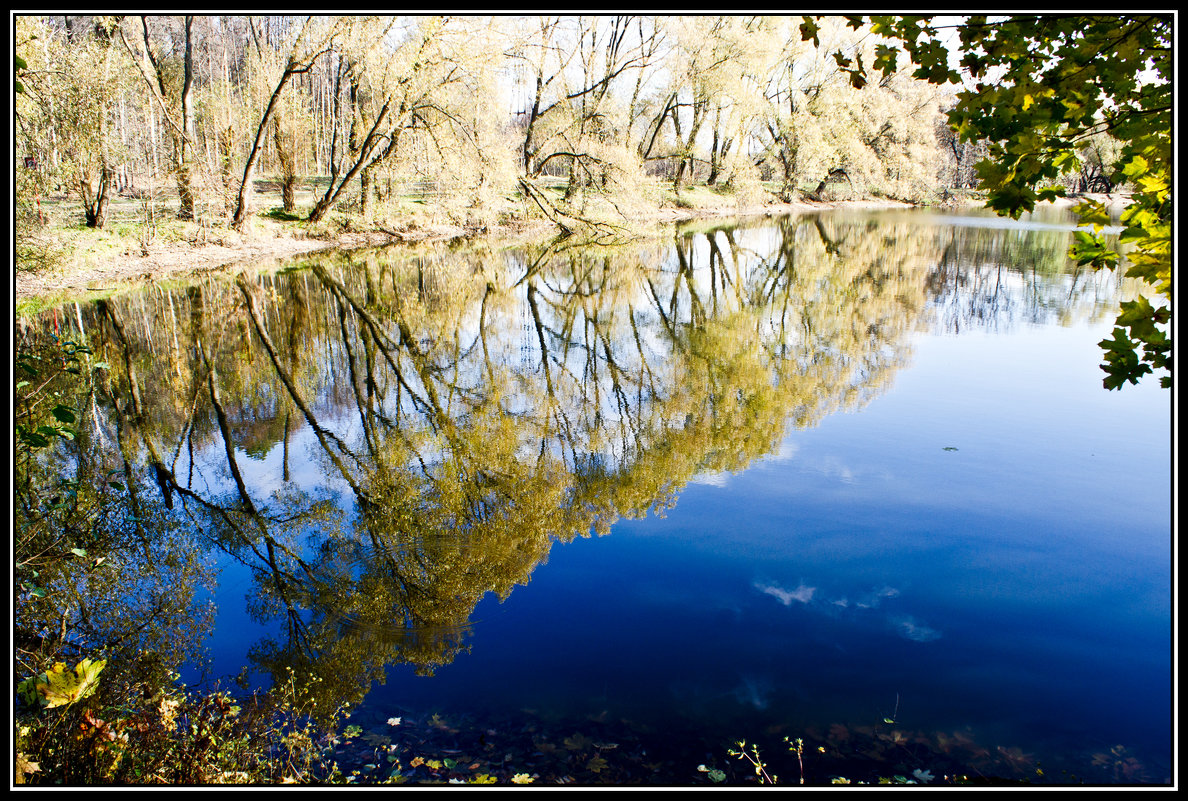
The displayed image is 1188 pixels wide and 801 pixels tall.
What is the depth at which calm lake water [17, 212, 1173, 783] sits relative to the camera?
5.22 m

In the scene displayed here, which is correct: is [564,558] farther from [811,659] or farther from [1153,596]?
[1153,596]

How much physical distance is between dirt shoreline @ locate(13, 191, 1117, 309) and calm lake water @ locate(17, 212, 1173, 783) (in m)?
2.28

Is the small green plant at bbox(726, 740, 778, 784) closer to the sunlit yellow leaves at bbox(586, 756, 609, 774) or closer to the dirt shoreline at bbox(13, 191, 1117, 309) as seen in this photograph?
the sunlit yellow leaves at bbox(586, 756, 609, 774)

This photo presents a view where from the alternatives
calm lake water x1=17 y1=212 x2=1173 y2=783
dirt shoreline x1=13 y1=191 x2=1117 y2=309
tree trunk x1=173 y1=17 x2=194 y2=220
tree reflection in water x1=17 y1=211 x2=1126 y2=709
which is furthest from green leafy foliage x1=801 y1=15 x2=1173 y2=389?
tree trunk x1=173 y1=17 x2=194 y2=220

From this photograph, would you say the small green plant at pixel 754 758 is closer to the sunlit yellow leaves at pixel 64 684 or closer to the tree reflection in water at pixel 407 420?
the tree reflection in water at pixel 407 420

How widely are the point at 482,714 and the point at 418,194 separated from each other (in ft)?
117

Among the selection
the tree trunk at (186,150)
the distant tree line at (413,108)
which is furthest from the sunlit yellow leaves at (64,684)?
the tree trunk at (186,150)

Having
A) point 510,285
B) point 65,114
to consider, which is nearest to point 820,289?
point 510,285

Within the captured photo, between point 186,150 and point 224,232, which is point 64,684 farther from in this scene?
point 186,150

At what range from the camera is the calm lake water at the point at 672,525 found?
5.22 metres

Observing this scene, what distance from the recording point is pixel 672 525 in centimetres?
783

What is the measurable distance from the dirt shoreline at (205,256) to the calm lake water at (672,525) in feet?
7.47

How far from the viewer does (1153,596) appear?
656 cm

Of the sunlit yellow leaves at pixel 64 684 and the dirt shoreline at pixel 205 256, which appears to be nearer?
the sunlit yellow leaves at pixel 64 684
